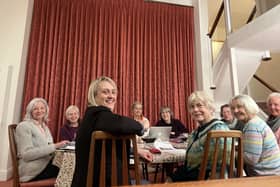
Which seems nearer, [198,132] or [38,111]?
[198,132]

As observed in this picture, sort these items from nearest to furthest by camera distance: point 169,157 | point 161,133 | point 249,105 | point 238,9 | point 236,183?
point 236,183 → point 169,157 → point 249,105 → point 161,133 → point 238,9

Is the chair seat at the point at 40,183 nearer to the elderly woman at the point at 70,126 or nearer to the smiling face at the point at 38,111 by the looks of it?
the smiling face at the point at 38,111

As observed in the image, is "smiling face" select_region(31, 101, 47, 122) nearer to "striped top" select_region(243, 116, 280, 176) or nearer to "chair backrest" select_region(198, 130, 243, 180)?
"chair backrest" select_region(198, 130, 243, 180)

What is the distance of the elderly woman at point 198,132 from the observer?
53.1 inches

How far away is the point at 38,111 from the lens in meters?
2.10

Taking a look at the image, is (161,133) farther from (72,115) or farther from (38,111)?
(72,115)

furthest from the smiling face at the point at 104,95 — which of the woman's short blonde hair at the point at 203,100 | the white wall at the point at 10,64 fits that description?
the white wall at the point at 10,64

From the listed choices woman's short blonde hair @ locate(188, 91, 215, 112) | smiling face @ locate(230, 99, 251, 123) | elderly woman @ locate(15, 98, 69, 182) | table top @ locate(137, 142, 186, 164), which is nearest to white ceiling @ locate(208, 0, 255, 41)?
smiling face @ locate(230, 99, 251, 123)

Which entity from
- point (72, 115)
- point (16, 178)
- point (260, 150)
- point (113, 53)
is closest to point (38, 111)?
point (16, 178)

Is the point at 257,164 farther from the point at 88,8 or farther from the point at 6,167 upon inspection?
the point at 88,8

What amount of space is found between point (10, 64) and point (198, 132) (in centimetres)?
303

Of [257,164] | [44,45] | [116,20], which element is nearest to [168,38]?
[116,20]

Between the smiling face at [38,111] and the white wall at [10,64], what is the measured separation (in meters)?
1.38

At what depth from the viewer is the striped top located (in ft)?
4.63
